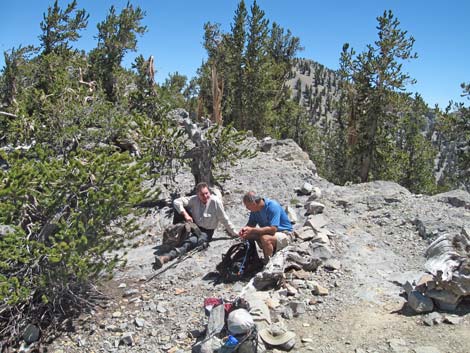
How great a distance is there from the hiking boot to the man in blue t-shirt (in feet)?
5.03

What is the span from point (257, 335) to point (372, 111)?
16.4 metres

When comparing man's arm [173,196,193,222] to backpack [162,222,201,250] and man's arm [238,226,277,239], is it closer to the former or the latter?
backpack [162,222,201,250]

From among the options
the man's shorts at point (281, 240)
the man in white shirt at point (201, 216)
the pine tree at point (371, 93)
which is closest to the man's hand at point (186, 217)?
the man in white shirt at point (201, 216)

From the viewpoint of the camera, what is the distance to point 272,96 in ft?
87.6

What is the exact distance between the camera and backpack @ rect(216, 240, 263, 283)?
632 cm

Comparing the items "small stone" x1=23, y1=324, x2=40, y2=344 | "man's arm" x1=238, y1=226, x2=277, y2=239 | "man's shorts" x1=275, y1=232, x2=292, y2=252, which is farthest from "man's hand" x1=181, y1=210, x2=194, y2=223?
"small stone" x1=23, y1=324, x2=40, y2=344

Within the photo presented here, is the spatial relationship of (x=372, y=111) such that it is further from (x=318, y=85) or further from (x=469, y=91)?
(x=318, y=85)

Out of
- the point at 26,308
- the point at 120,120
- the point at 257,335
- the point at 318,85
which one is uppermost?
the point at 318,85

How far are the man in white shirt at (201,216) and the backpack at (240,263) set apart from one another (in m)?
0.84

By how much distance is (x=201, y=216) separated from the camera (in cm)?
761

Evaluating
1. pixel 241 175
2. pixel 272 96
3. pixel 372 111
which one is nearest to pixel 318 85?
pixel 272 96

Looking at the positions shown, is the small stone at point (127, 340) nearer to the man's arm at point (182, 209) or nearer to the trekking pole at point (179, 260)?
the trekking pole at point (179, 260)

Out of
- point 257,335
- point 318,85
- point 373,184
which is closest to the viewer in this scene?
point 257,335

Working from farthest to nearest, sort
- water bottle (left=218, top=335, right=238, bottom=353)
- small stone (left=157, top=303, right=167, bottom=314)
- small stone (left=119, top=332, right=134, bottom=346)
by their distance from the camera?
small stone (left=157, top=303, right=167, bottom=314)
small stone (left=119, top=332, right=134, bottom=346)
water bottle (left=218, top=335, right=238, bottom=353)
